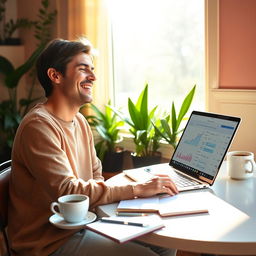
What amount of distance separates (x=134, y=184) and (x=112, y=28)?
7.42 ft

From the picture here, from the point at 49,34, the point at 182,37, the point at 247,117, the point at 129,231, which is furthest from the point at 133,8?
the point at 129,231

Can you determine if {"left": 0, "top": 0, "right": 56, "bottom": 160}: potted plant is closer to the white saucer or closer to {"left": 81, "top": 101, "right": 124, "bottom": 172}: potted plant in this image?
{"left": 81, "top": 101, "right": 124, "bottom": 172}: potted plant

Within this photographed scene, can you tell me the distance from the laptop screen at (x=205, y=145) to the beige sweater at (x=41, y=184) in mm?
323

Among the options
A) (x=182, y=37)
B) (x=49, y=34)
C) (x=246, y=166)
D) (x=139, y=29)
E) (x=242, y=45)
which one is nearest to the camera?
(x=246, y=166)

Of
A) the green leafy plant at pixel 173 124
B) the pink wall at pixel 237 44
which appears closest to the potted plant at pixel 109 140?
the green leafy plant at pixel 173 124

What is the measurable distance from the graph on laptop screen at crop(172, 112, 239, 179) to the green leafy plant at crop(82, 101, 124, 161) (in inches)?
56.8

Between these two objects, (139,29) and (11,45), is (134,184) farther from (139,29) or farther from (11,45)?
(11,45)

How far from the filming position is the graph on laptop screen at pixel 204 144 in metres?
1.62

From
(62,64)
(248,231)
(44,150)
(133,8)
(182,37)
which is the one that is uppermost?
(133,8)

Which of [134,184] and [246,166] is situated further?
[246,166]

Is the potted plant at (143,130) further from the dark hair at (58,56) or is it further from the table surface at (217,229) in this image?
the table surface at (217,229)

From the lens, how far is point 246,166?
171 cm

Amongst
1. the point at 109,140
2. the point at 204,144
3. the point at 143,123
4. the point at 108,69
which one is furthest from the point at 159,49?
the point at 204,144

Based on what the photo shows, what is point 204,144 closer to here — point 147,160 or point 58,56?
point 58,56
